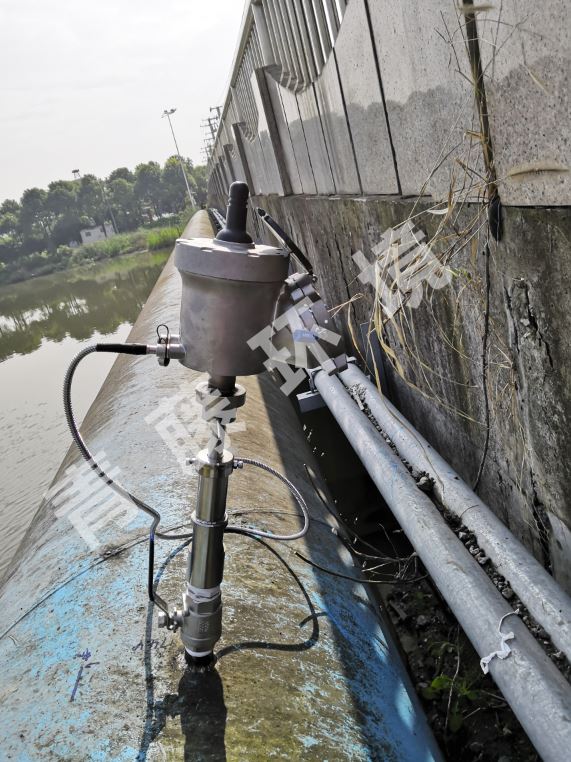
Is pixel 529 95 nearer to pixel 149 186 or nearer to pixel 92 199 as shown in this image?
pixel 92 199

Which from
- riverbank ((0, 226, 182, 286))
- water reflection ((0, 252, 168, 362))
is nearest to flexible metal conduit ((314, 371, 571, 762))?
water reflection ((0, 252, 168, 362))

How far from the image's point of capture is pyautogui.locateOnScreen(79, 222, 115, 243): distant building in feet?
322

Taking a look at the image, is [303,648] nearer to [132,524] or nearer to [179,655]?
[179,655]

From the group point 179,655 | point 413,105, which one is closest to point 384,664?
point 179,655

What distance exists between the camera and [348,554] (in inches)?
102

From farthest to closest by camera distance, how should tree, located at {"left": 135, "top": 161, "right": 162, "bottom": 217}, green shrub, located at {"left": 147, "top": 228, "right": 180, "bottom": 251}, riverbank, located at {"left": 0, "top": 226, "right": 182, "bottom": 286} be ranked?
tree, located at {"left": 135, "top": 161, "right": 162, "bottom": 217}, riverbank, located at {"left": 0, "top": 226, "right": 182, "bottom": 286}, green shrub, located at {"left": 147, "top": 228, "right": 180, "bottom": 251}

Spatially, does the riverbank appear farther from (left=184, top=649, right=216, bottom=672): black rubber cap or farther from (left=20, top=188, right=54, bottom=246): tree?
(left=184, top=649, right=216, bottom=672): black rubber cap

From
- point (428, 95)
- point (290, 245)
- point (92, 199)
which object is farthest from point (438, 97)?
point (92, 199)

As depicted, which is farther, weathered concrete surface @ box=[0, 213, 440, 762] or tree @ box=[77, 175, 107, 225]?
tree @ box=[77, 175, 107, 225]

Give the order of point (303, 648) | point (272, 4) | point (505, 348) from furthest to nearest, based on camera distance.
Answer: point (272, 4), point (505, 348), point (303, 648)

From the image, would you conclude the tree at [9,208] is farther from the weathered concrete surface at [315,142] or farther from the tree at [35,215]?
the weathered concrete surface at [315,142]

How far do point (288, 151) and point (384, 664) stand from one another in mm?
5439

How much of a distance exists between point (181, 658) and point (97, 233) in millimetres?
104734

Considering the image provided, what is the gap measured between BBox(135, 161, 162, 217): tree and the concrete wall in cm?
10959
